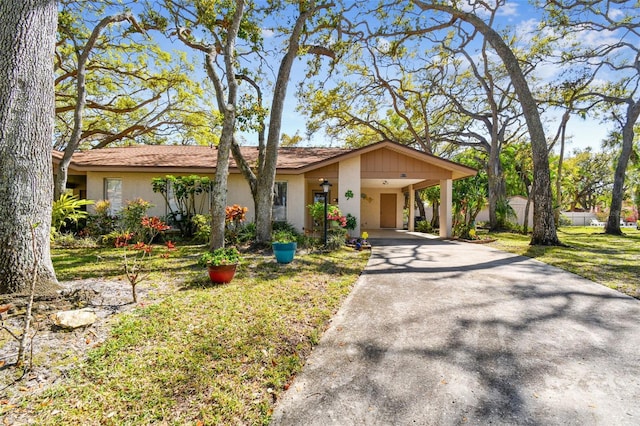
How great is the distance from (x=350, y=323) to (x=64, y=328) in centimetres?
308

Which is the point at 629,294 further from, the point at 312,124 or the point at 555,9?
the point at 312,124

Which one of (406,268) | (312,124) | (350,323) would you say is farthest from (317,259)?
(312,124)

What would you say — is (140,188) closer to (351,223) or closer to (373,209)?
(351,223)

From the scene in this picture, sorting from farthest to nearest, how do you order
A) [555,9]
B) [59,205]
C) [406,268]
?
[555,9]
[406,268]
[59,205]

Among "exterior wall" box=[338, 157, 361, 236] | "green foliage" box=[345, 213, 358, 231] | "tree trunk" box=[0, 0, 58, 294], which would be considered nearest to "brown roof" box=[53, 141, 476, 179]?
"exterior wall" box=[338, 157, 361, 236]

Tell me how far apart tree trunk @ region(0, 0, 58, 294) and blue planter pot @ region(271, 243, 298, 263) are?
3743 millimetres

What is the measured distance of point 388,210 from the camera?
62.6 feet

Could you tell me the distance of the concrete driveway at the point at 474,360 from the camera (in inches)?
84.1

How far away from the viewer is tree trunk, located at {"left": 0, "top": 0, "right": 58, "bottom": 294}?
3508 millimetres

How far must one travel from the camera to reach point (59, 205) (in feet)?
19.3

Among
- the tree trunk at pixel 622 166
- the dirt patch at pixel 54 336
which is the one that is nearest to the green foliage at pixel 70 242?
the dirt patch at pixel 54 336

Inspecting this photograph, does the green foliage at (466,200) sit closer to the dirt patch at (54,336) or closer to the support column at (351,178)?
the support column at (351,178)

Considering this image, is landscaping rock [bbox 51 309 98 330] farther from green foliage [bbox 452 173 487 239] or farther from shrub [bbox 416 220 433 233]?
shrub [bbox 416 220 433 233]

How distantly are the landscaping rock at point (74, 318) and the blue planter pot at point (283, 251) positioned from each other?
366 cm
